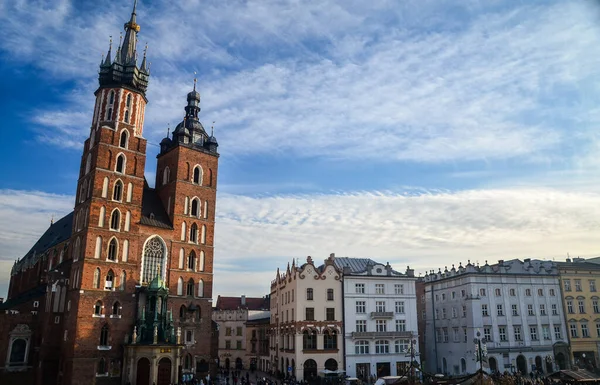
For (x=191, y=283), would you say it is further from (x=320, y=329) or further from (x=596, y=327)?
(x=596, y=327)

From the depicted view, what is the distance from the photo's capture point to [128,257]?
4856cm

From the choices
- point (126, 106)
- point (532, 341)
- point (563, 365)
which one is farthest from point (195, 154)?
point (563, 365)

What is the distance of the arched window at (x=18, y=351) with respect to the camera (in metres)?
49.3

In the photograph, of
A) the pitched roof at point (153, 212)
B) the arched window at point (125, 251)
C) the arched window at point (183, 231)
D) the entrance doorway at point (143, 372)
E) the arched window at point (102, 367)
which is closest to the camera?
the arched window at point (102, 367)

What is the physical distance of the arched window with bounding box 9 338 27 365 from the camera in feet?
162

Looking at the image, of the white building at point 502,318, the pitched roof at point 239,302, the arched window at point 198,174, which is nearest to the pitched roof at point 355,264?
the white building at point 502,318

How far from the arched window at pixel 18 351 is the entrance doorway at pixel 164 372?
1577 centimetres

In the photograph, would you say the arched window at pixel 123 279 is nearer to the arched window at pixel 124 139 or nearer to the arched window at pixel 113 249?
the arched window at pixel 113 249

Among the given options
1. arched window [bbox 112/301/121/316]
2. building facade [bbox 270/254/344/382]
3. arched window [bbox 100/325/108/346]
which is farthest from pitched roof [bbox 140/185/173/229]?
building facade [bbox 270/254/344/382]

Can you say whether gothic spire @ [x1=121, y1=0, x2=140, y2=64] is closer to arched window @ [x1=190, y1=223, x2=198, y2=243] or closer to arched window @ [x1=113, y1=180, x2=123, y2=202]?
arched window @ [x1=113, y1=180, x2=123, y2=202]

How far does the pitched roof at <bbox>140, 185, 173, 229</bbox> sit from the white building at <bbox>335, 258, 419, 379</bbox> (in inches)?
844

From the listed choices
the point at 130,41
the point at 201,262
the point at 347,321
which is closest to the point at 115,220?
the point at 201,262

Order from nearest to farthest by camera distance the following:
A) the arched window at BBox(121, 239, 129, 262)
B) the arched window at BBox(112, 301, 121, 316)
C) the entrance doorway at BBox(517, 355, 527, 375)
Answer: the arched window at BBox(112, 301, 121, 316)
the arched window at BBox(121, 239, 129, 262)
the entrance doorway at BBox(517, 355, 527, 375)

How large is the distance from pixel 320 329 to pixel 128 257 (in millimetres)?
22340
